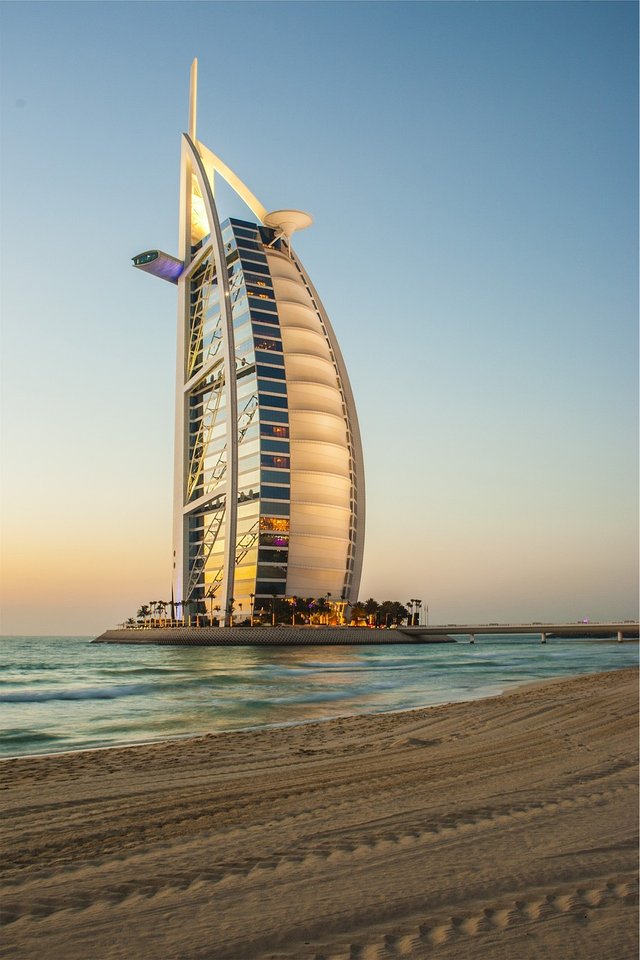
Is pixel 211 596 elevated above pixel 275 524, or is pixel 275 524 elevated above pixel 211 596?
pixel 275 524

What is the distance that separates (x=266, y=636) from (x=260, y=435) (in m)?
29.9

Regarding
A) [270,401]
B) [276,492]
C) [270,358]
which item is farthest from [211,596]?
[270,358]

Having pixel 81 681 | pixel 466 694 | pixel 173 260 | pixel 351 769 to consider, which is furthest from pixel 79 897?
pixel 173 260

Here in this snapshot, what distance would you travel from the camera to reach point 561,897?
4.72 metres

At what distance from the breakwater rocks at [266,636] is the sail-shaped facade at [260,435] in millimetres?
5830

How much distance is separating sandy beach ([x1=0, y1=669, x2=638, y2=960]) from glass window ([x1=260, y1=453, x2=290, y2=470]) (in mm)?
102762

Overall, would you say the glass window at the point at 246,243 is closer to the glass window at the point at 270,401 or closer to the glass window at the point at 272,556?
the glass window at the point at 270,401

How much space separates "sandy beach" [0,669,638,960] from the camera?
4.15m

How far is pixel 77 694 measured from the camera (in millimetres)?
30266

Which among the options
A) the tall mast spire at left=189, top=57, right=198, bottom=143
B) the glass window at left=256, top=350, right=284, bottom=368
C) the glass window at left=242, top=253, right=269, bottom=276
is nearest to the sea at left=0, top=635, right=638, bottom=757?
the glass window at left=256, top=350, right=284, bottom=368

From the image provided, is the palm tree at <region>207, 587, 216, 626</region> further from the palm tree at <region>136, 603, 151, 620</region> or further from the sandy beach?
the sandy beach

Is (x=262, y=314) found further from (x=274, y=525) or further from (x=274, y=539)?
(x=274, y=539)

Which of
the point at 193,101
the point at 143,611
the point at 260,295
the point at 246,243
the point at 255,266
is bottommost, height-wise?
the point at 143,611

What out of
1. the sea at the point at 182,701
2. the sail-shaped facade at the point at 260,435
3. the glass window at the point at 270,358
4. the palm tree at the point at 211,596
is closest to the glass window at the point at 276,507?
the sail-shaped facade at the point at 260,435
